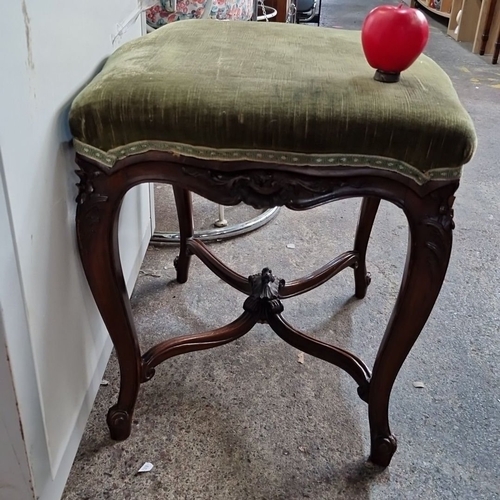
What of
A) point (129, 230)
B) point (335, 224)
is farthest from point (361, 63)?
point (335, 224)

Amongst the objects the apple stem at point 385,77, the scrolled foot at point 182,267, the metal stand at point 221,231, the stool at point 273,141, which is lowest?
the metal stand at point 221,231

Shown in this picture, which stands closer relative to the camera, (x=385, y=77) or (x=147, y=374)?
(x=385, y=77)

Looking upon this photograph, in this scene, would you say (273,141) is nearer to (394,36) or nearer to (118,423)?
(394,36)

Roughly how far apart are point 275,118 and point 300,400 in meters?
0.48

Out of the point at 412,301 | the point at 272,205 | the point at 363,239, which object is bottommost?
the point at 363,239

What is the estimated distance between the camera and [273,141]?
0.57 meters

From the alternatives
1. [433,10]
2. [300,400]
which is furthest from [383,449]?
[433,10]

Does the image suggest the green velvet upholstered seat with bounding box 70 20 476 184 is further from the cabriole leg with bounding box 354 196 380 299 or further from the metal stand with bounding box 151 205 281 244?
the metal stand with bounding box 151 205 281 244

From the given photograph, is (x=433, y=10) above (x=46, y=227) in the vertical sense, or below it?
below

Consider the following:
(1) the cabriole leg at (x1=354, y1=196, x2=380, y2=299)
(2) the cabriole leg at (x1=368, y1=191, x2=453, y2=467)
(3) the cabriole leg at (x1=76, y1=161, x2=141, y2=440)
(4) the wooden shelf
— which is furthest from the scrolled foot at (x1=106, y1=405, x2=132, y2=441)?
(4) the wooden shelf

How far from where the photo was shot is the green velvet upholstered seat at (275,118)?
1.84 feet

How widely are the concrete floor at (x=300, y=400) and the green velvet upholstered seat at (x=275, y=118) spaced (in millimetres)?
414

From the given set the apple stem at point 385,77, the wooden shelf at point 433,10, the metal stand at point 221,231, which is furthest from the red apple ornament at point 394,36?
the wooden shelf at point 433,10

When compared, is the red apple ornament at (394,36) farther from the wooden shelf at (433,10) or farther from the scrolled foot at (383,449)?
the wooden shelf at (433,10)
